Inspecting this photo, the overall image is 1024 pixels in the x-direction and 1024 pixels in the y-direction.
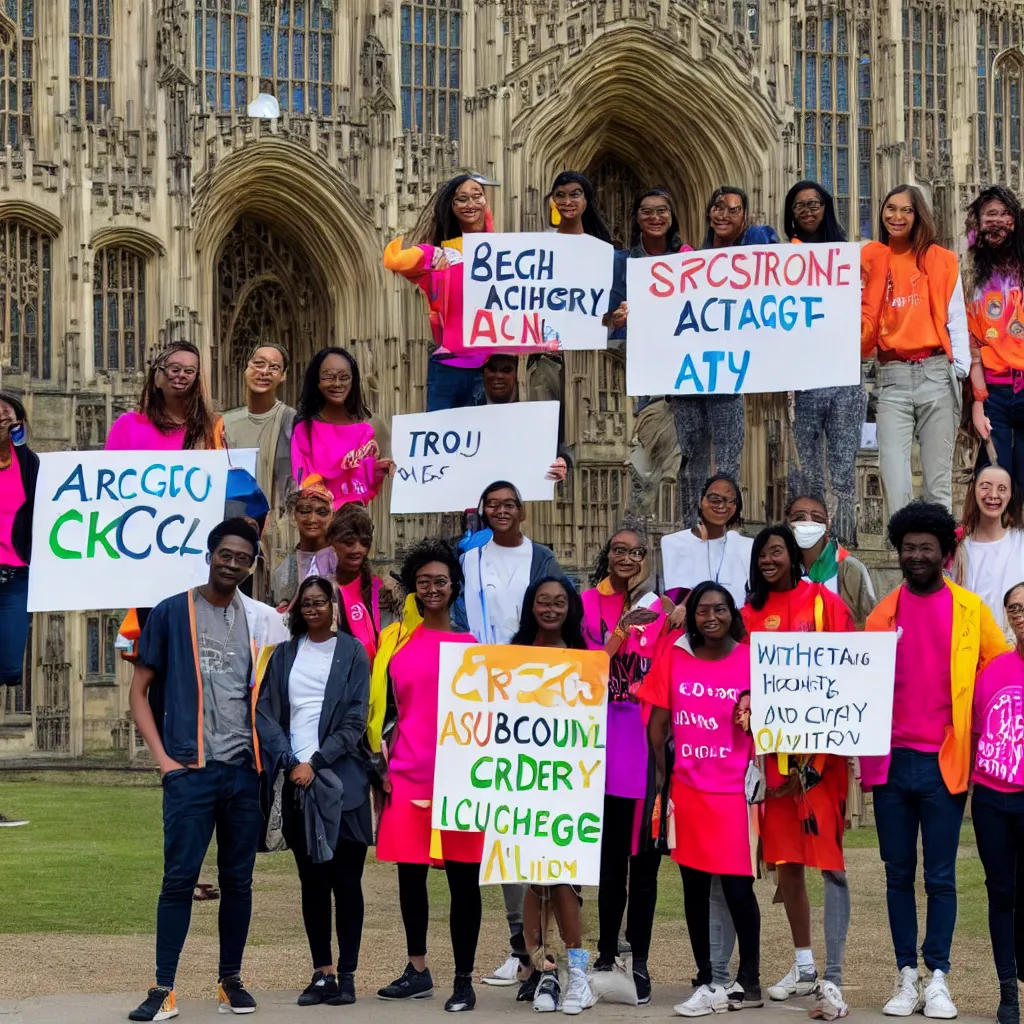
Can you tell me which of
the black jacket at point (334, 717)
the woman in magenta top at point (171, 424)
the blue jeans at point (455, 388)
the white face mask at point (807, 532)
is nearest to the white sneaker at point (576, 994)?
the black jacket at point (334, 717)

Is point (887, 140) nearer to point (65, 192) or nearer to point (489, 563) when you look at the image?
point (65, 192)

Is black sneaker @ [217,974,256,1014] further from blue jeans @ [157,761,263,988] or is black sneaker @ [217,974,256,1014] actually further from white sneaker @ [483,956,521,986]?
white sneaker @ [483,956,521,986]

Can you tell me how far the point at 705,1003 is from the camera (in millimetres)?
9406

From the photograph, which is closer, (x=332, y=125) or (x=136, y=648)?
(x=136, y=648)

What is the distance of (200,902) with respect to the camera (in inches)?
526

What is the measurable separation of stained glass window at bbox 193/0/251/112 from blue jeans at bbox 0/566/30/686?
2090 centimetres

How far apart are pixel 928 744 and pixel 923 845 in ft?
1.48

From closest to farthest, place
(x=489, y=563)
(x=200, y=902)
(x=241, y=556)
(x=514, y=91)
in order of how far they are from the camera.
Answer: (x=241, y=556)
(x=489, y=563)
(x=200, y=902)
(x=514, y=91)

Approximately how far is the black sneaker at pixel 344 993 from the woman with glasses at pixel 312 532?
5.98 feet

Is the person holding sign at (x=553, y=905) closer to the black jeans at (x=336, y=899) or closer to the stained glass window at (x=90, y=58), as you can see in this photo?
the black jeans at (x=336, y=899)

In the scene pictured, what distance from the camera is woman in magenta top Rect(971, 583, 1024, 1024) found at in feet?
30.2

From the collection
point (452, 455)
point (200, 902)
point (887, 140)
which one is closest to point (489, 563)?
point (452, 455)

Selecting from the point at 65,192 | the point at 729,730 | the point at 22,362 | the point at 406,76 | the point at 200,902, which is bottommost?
the point at 200,902

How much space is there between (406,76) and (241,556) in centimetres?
2360
